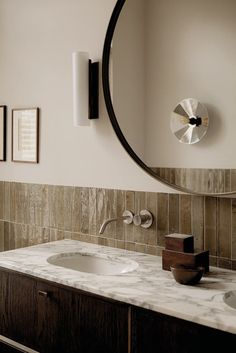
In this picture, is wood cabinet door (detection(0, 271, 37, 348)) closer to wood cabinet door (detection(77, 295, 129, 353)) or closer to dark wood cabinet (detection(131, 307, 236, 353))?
wood cabinet door (detection(77, 295, 129, 353))

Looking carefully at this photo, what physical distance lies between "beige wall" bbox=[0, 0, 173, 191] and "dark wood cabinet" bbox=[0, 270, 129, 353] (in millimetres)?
729

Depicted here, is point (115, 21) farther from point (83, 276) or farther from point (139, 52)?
point (83, 276)

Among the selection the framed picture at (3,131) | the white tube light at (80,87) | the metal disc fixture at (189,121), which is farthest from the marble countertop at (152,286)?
the framed picture at (3,131)

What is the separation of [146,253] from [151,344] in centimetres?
78

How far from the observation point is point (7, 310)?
2.10m

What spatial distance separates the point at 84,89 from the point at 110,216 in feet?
2.34

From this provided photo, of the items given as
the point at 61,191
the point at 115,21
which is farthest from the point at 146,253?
the point at 115,21

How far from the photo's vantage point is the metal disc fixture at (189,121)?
197 centimetres

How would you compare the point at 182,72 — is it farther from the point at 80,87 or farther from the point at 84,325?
the point at 84,325

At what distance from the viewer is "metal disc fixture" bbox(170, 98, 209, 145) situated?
1972 mm

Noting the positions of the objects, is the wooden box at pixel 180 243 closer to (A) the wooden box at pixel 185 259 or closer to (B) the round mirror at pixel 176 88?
(A) the wooden box at pixel 185 259

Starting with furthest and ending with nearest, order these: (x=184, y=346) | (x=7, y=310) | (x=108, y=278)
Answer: (x=7, y=310) < (x=108, y=278) < (x=184, y=346)

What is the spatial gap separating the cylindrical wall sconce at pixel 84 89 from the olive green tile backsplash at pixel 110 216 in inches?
16.6

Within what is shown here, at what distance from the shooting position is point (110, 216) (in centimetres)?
242
